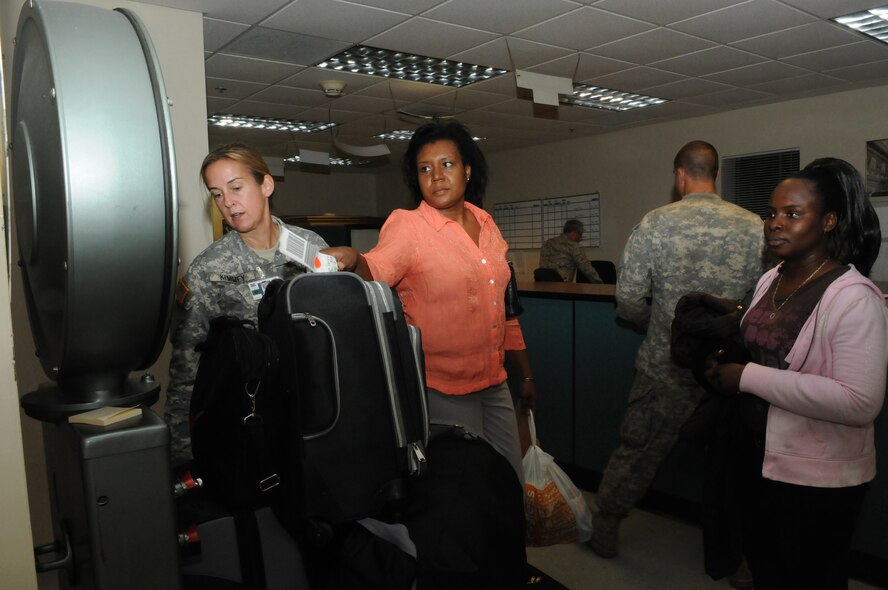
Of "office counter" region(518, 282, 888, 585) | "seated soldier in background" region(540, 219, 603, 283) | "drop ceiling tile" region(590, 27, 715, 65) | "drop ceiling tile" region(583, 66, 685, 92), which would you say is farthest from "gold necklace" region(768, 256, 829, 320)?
"seated soldier in background" region(540, 219, 603, 283)

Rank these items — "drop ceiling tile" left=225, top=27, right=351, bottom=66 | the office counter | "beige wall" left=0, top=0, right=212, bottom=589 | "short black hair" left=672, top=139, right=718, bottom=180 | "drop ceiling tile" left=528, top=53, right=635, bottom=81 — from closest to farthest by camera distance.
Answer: "beige wall" left=0, top=0, right=212, bottom=589 → "short black hair" left=672, top=139, right=718, bottom=180 → the office counter → "drop ceiling tile" left=225, top=27, right=351, bottom=66 → "drop ceiling tile" left=528, top=53, right=635, bottom=81

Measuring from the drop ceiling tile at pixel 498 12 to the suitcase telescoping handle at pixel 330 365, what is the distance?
9.86ft

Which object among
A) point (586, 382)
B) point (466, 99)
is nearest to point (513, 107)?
point (466, 99)

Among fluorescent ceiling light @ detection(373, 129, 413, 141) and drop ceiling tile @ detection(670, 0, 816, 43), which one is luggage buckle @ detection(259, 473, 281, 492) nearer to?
drop ceiling tile @ detection(670, 0, 816, 43)

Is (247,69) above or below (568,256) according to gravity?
above

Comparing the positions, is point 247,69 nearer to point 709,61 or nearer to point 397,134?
point 397,134

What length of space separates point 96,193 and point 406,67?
4.47 metres

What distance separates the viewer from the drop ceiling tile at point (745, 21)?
147 inches

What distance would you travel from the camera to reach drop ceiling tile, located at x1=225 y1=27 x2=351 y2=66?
405cm

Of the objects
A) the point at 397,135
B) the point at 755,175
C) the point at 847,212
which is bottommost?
the point at 847,212

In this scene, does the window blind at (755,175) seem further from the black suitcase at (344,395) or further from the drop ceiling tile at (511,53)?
the black suitcase at (344,395)

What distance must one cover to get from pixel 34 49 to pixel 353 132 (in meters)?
7.02

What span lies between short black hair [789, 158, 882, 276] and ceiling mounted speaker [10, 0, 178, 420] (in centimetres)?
147

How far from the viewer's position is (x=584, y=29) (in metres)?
4.06
